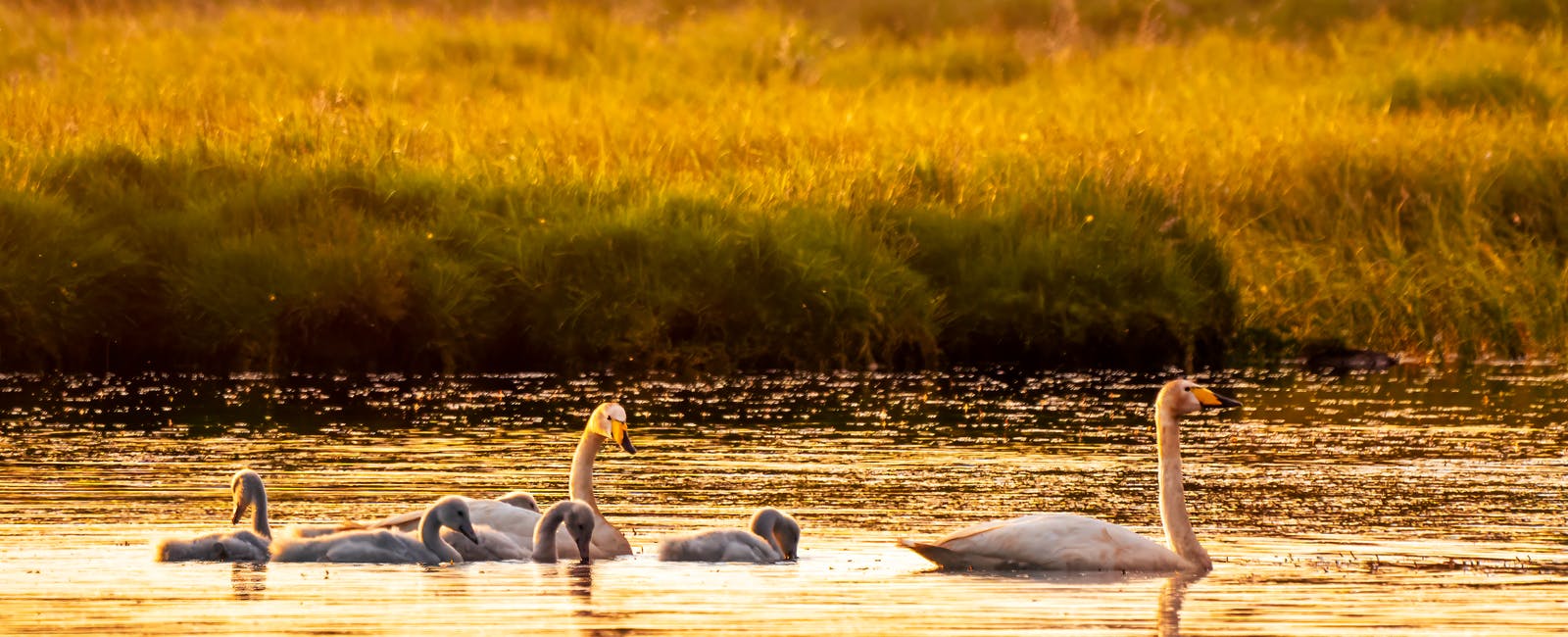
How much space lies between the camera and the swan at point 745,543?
37.9 ft

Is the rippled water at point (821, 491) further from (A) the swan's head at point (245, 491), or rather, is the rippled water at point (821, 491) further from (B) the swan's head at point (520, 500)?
(B) the swan's head at point (520, 500)

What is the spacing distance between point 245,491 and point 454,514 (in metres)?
0.98

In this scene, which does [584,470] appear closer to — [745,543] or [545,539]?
[545,539]

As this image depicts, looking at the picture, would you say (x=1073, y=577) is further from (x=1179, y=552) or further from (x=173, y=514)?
(x=173, y=514)


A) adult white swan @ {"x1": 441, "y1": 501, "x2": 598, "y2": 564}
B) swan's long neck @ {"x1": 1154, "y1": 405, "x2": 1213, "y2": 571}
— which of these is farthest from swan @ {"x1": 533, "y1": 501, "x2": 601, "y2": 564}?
swan's long neck @ {"x1": 1154, "y1": 405, "x2": 1213, "y2": 571}

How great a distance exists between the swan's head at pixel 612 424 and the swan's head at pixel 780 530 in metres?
0.92

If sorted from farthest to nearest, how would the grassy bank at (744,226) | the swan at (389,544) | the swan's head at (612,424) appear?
1. the grassy bank at (744,226)
2. the swan's head at (612,424)
3. the swan at (389,544)

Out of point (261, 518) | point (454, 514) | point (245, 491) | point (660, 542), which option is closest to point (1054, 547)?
point (660, 542)

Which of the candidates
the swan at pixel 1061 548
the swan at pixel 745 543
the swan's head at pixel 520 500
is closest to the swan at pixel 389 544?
the swan's head at pixel 520 500

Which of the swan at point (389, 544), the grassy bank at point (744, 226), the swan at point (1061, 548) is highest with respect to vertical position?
the grassy bank at point (744, 226)

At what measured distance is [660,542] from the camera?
1201 cm

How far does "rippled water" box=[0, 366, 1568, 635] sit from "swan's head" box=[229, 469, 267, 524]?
228 millimetres

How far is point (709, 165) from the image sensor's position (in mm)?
24297

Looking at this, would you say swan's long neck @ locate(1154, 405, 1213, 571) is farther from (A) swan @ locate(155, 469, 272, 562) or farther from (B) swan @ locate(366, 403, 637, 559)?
(A) swan @ locate(155, 469, 272, 562)
